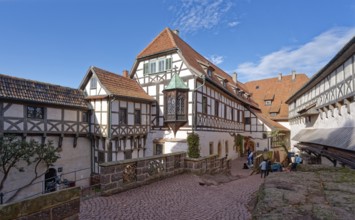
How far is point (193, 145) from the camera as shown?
16.4 metres

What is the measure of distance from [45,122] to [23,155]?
255 cm

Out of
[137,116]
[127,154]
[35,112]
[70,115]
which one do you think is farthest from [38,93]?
[127,154]

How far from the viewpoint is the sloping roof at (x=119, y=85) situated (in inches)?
656

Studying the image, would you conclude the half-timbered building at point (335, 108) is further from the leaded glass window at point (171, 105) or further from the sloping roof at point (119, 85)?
the sloping roof at point (119, 85)

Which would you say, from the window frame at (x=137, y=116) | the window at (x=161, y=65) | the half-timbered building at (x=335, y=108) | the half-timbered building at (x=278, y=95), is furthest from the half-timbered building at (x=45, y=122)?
the half-timbered building at (x=278, y=95)

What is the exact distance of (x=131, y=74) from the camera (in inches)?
818

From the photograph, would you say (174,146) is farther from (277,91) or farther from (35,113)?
(277,91)

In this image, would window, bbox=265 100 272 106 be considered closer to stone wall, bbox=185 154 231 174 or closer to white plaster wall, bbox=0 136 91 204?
stone wall, bbox=185 154 231 174

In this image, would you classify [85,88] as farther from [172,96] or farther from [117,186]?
[117,186]

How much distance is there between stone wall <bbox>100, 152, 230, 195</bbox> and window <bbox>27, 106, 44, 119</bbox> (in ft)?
28.9

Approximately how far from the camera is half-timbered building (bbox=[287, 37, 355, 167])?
11.3 meters

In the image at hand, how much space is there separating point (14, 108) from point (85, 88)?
17.4 feet

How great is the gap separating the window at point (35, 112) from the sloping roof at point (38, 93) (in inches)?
23.3

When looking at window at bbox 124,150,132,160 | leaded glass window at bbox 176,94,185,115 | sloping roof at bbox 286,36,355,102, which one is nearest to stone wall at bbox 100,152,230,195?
leaded glass window at bbox 176,94,185,115
